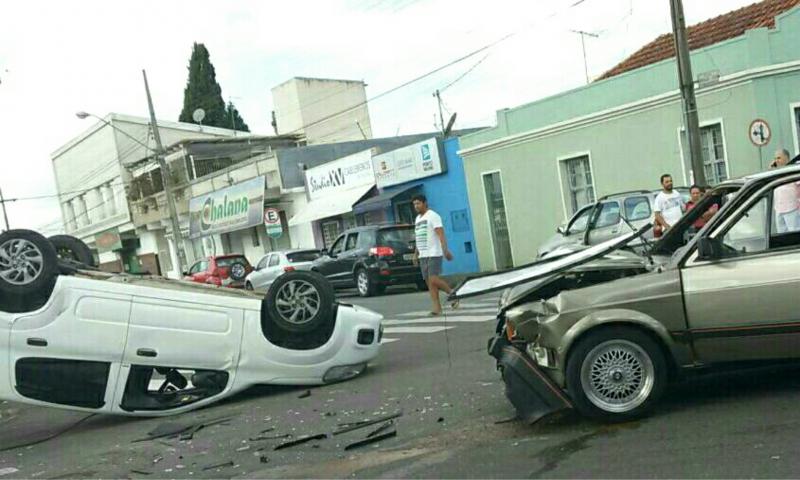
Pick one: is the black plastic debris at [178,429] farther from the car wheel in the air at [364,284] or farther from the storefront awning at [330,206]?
the storefront awning at [330,206]

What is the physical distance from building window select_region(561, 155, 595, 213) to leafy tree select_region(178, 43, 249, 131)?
4123 centimetres

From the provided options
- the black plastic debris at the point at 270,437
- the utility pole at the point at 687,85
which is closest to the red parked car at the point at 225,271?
the utility pole at the point at 687,85

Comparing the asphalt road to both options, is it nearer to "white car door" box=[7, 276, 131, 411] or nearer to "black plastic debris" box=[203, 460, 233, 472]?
"black plastic debris" box=[203, 460, 233, 472]

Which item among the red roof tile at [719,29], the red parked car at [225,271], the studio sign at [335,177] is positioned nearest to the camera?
the red roof tile at [719,29]

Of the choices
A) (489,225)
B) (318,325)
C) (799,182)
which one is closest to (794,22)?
(489,225)

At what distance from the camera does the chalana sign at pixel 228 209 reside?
104ft

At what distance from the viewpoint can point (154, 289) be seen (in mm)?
6805

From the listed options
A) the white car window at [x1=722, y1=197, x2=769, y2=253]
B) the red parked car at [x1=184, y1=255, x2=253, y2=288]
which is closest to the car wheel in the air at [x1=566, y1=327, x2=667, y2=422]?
the white car window at [x1=722, y1=197, x2=769, y2=253]

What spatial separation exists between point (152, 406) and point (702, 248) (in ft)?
16.5

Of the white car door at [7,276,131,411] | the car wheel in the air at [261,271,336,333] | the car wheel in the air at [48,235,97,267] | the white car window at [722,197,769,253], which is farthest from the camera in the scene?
the car wheel in the air at [48,235,97,267]

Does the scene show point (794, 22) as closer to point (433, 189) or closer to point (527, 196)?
point (527, 196)

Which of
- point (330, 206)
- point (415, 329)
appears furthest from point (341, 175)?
point (415, 329)

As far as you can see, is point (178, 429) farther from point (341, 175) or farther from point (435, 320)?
point (341, 175)

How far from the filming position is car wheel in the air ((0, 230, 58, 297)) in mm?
6500
